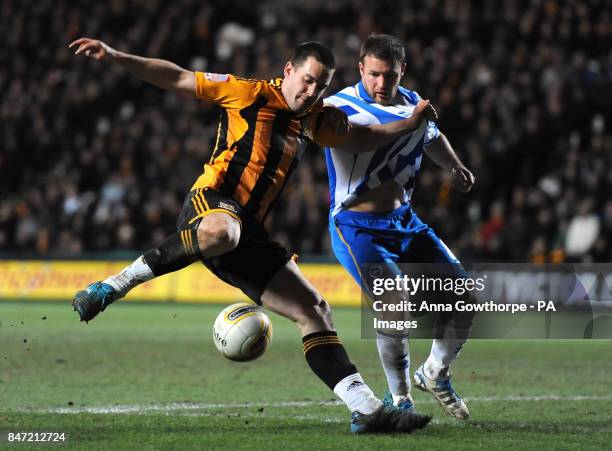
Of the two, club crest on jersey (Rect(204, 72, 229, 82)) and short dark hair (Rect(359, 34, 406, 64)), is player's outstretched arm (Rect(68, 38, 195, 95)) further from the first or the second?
short dark hair (Rect(359, 34, 406, 64))

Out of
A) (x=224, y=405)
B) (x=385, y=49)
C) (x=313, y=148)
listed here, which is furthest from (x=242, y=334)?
(x=313, y=148)

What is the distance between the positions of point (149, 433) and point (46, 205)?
1580cm

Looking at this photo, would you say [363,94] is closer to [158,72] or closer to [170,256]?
[158,72]

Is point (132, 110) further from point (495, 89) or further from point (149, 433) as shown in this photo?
point (149, 433)

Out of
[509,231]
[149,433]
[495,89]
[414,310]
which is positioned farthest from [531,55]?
[149,433]

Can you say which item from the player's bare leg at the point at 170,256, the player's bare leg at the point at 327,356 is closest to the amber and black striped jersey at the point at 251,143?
the player's bare leg at the point at 170,256

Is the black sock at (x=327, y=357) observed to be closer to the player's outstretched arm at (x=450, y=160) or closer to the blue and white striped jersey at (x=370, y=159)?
the blue and white striped jersey at (x=370, y=159)

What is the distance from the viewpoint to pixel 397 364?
6.79 m

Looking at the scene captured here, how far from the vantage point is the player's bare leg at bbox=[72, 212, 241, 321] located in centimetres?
572

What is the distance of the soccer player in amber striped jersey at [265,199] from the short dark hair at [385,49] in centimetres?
55

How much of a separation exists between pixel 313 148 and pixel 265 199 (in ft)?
43.4

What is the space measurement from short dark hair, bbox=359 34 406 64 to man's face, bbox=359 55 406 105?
0.02 m

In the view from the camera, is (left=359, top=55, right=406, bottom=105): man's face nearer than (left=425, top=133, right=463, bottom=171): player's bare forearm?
Yes

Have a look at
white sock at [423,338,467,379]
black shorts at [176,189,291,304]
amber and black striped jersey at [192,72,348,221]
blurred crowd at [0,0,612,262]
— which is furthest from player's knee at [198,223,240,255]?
blurred crowd at [0,0,612,262]
